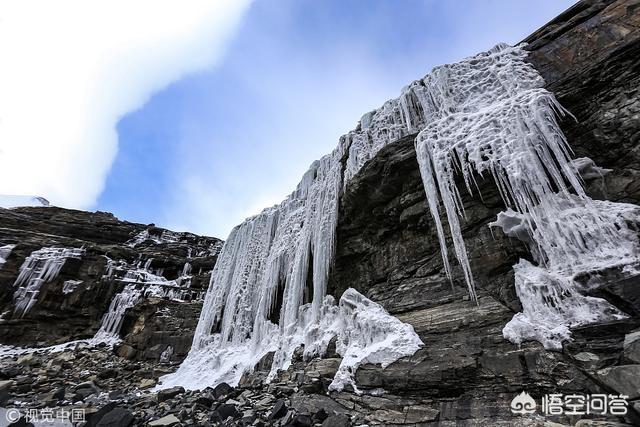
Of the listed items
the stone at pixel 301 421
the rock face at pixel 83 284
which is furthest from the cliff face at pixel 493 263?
the rock face at pixel 83 284

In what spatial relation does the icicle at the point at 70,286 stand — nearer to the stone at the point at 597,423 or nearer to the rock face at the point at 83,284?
the rock face at the point at 83,284

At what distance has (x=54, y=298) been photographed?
58.5 ft

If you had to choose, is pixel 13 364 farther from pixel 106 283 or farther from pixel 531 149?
pixel 531 149

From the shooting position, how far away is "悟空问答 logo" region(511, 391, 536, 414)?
3816mm

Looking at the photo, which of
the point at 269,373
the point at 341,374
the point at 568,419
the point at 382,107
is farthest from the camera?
the point at 382,107

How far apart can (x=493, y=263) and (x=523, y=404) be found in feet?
8.50

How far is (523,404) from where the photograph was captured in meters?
3.90

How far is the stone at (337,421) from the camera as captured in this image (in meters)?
4.71

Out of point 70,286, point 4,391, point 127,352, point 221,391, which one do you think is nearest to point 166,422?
point 221,391

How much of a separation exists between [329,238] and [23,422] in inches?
302

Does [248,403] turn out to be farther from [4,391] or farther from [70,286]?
[70,286]

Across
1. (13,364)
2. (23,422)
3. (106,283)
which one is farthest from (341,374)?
(106,283)

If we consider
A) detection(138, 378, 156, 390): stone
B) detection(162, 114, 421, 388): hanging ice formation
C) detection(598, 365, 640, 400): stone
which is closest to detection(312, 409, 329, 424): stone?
detection(162, 114, 421, 388): hanging ice formation

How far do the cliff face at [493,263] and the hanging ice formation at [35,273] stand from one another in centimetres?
1864
